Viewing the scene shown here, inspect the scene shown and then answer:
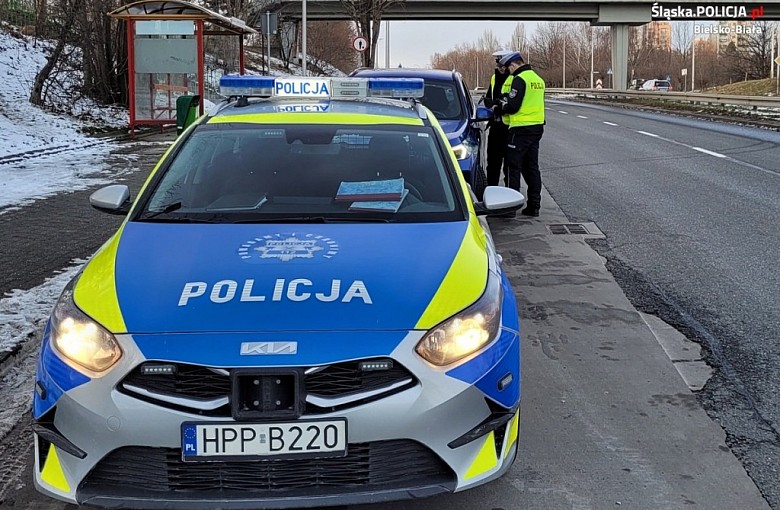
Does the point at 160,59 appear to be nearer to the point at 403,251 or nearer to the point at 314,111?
the point at 314,111

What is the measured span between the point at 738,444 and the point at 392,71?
323 inches

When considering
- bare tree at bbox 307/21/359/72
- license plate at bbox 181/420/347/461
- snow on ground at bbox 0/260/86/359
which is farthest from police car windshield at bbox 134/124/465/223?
bare tree at bbox 307/21/359/72

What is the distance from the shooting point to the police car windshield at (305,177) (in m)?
4.19

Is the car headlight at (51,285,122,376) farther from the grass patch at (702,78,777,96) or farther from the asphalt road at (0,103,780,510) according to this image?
the grass patch at (702,78,777,96)

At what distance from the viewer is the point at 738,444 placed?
12.9 feet

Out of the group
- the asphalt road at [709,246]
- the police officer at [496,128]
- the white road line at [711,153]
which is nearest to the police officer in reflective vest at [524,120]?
the police officer at [496,128]

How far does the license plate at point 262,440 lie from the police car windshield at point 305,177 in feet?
4.57

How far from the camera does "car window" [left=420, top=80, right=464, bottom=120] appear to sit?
10148mm

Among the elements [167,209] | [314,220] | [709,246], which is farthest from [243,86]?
[709,246]

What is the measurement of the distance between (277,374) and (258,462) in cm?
30

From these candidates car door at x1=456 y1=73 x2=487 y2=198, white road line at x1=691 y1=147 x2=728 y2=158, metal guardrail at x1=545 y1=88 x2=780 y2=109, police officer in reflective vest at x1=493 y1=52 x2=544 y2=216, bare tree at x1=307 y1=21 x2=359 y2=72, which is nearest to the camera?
police officer in reflective vest at x1=493 y1=52 x2=544 y2=216

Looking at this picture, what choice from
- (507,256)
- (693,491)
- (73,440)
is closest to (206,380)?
(73,440)

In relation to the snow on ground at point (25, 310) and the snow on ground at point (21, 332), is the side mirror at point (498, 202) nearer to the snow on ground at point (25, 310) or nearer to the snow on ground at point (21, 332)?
the snow on ground at point (21, 332)

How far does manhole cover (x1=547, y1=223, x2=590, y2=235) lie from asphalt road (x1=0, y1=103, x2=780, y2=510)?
0.72 feet
